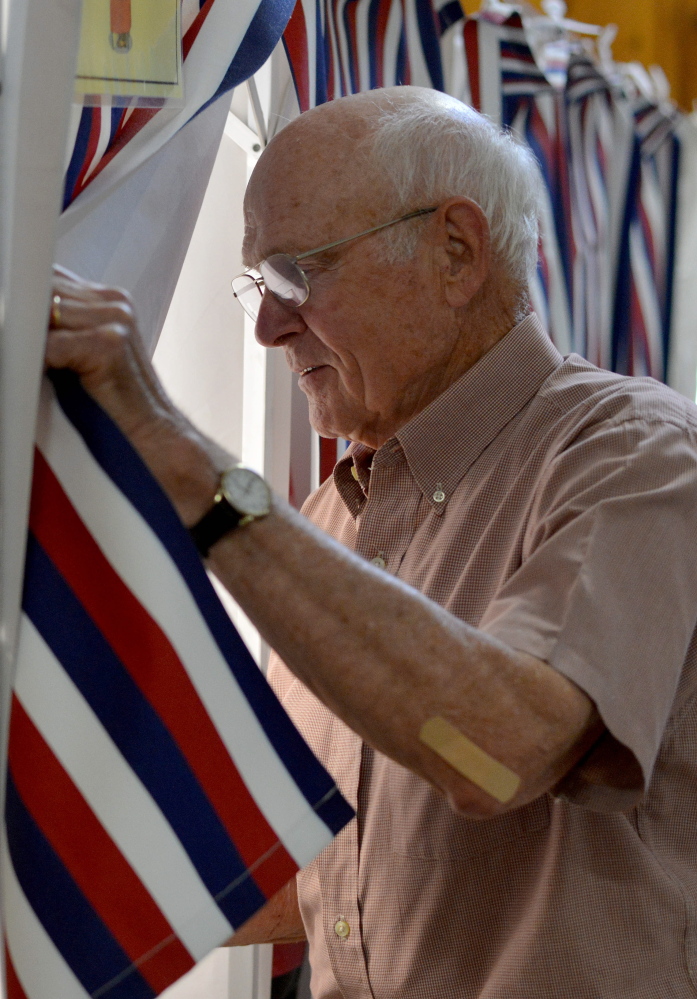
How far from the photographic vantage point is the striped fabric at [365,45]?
5.90ft

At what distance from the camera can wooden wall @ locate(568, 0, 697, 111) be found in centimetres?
261

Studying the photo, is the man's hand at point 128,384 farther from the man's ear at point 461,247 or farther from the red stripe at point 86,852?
the man's ear at point 461,247

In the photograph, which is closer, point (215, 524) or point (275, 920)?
point (215, 524)

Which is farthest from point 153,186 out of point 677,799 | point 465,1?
point 465,1

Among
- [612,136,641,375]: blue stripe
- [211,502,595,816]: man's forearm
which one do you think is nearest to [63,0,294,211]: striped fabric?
[211,502,595,816]: man's forearm

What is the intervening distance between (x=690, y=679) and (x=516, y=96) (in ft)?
5.94

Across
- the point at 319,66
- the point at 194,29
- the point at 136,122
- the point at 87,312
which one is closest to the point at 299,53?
the point at 319,66

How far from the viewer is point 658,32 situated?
2689 mm

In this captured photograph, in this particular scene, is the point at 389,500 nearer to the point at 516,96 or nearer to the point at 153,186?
the point at 153,186

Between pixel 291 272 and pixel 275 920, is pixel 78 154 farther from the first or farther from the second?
pixel 275 920

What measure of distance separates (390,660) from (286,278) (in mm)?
678

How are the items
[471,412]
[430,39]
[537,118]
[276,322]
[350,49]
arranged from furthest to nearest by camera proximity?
[537,118] < [430,39] < [350,49] < [276,322] < [471,412]

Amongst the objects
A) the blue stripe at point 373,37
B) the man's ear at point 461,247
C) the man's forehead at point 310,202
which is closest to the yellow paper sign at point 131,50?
the man's forehead at point 310,202

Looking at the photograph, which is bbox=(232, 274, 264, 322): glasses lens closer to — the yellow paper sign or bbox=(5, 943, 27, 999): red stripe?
the yellow paper sign
